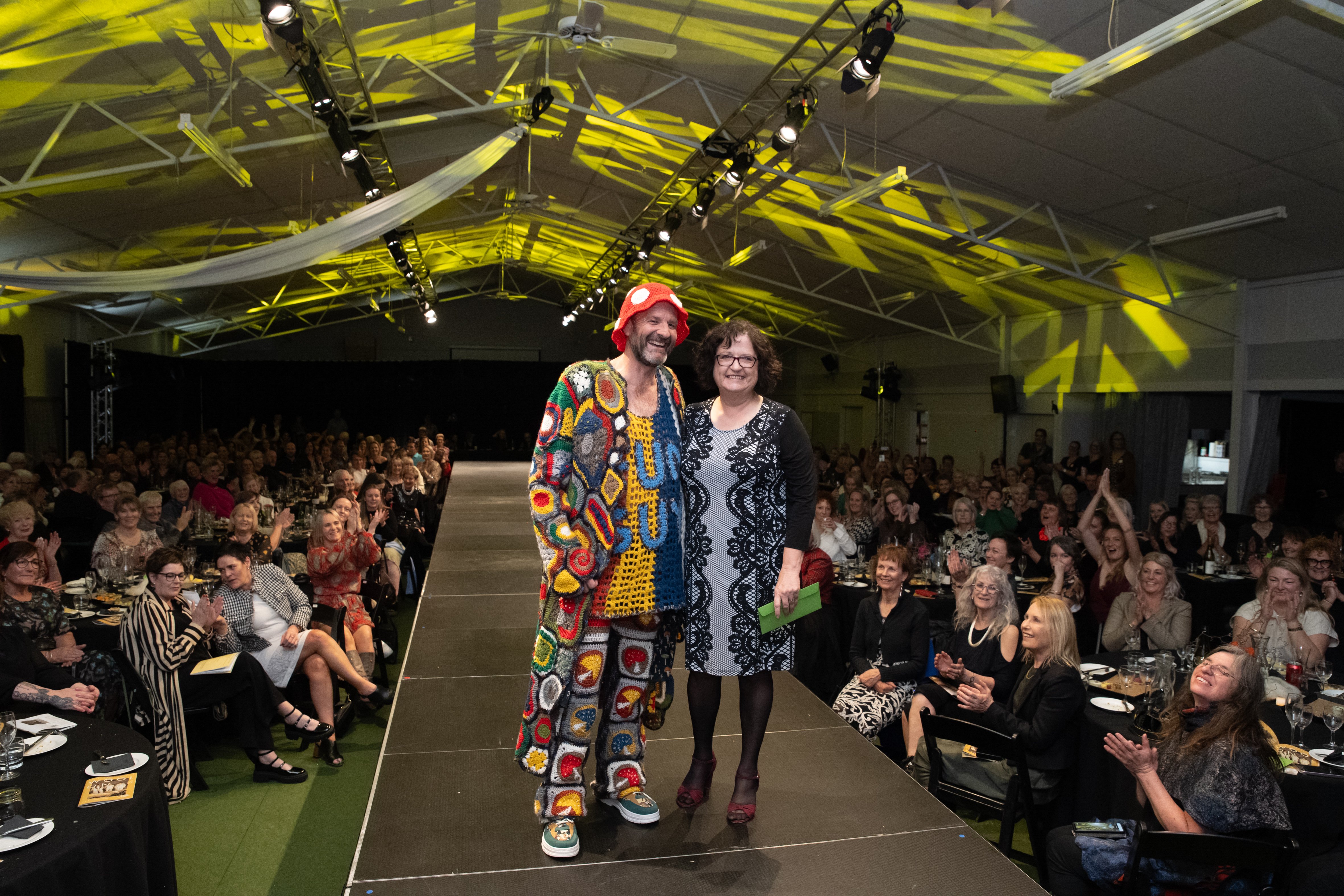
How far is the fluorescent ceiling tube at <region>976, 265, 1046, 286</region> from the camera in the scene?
10.1 metres

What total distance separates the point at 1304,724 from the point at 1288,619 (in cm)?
123

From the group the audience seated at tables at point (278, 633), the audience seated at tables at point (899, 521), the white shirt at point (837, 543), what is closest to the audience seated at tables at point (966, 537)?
the audience seated at tables at point (899, 521)

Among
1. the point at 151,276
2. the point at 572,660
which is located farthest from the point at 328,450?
the point at 572,660

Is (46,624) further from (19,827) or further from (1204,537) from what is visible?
(1204,537)

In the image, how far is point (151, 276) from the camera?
5.56 metres

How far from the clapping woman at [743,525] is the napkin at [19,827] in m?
1.58

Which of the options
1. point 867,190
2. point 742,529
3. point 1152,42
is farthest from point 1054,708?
point 867,190

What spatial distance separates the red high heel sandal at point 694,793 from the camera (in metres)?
2.21

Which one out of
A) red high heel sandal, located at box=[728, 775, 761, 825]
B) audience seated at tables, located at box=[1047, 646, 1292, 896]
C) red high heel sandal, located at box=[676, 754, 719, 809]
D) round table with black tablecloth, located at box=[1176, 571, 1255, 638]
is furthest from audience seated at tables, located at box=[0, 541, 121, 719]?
round table with black tablecloth, located at box=[1176, 571, 1255, 638]

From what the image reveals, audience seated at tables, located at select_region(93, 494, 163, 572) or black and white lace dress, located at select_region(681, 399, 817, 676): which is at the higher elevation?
black and white lace dress, located at select_region(681, 399, 817, 676)

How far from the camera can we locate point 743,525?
212 centimetres

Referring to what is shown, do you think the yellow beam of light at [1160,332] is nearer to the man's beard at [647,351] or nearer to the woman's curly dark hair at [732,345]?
the woman's curly dark hair at [732,345]

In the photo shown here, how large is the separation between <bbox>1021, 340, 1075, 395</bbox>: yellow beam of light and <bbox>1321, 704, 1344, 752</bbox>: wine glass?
30.6ft

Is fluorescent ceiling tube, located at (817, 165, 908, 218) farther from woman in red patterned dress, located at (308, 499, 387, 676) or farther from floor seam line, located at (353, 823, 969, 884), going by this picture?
floor seam line, located at (353, 823, 969, 884)
